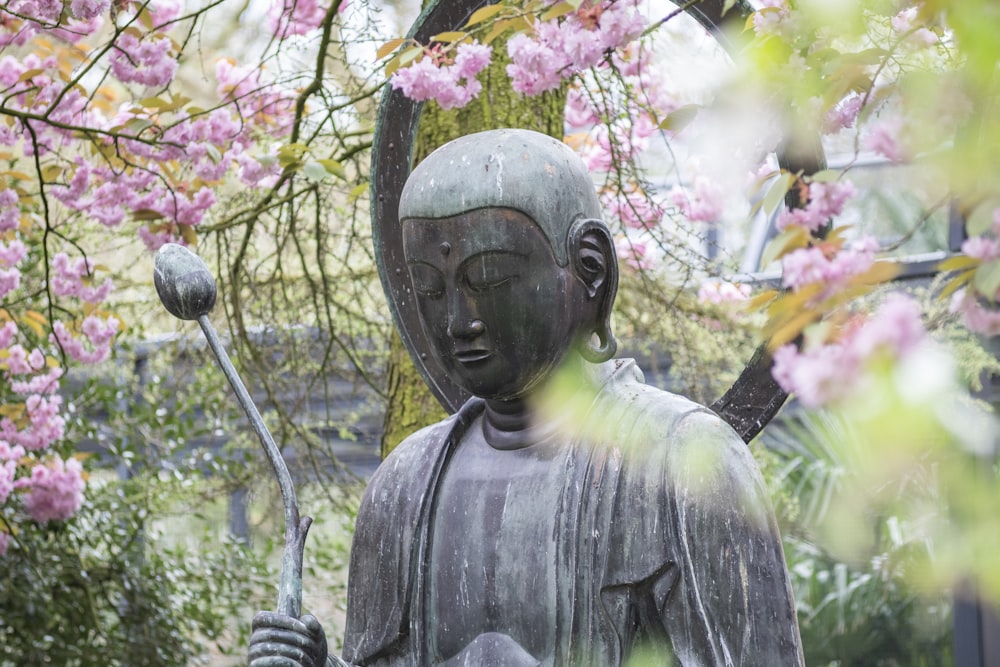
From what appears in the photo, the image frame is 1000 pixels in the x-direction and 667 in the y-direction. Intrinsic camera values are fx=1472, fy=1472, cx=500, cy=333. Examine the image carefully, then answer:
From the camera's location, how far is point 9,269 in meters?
5.70

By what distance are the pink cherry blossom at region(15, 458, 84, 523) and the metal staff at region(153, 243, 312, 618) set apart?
3787mm

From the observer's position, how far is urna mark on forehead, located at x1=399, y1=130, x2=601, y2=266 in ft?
8.14

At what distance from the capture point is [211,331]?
8.07 feet

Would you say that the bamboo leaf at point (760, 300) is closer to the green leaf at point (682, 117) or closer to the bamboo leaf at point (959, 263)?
the bamboo leaf at point (959, 263)

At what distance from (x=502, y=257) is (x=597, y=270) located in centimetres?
19

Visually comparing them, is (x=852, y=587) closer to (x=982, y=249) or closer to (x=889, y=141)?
(x=889, y=141)

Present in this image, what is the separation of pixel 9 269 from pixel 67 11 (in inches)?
66.5

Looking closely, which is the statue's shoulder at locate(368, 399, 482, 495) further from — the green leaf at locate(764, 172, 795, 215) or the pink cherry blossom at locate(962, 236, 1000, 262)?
the pink cherry blossom at locate(962, 236, 1000, 262)

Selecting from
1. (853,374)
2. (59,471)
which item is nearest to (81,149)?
(59,471)

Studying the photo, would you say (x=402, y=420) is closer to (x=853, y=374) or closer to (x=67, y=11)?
(x=67, y=11)

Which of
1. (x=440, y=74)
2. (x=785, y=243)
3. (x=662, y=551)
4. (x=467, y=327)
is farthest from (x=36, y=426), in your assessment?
(x=785, y=243)

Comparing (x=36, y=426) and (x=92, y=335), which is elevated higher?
(x=92, y=335)

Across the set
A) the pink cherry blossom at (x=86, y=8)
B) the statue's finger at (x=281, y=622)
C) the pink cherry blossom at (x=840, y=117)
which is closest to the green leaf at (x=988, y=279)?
the pink cherry blossom at (x=840, y=117)

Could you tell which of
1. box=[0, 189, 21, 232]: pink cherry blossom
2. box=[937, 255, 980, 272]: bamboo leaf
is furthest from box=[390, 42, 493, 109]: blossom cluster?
box=[0, 189, 21, 232]: pink cherry blossom
